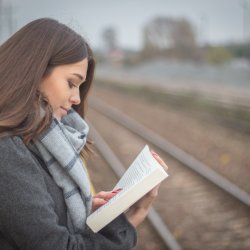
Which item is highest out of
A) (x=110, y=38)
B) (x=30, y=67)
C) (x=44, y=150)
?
(x=30, y=67)

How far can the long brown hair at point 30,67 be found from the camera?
5.67 feet

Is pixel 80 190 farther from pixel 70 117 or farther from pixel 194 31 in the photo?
pixel 194 31

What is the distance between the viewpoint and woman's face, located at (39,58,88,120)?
6.08 ft

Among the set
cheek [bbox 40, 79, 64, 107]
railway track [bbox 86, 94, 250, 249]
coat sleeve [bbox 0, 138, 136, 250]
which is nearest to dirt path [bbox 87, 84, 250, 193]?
railway track [bbox 86, 94, 250, 249]

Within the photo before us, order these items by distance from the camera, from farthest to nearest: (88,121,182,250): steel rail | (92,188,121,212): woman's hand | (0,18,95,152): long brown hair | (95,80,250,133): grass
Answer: (95,80,250,133): grass, (88,121,182,250): steel rail, (92,188,121,212): woman's hand, (0,18,95,152): long brown hair

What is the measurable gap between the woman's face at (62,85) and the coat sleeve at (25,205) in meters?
0.27

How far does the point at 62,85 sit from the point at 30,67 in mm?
171

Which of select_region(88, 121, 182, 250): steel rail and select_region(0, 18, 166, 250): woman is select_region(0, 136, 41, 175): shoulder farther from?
select_region(88, 121, 182, 250): steel rail

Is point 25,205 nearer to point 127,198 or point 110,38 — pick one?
point 127,198

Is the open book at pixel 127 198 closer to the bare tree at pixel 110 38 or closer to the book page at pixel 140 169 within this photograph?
the book page at pixel 140 169

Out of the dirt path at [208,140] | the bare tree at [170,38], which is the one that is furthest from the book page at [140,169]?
the bare tree at [170,38]

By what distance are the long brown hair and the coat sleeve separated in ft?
0.31

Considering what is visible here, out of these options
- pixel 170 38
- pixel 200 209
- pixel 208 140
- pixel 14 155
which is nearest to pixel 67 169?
pixel 14 155

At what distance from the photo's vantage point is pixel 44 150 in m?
1.78
